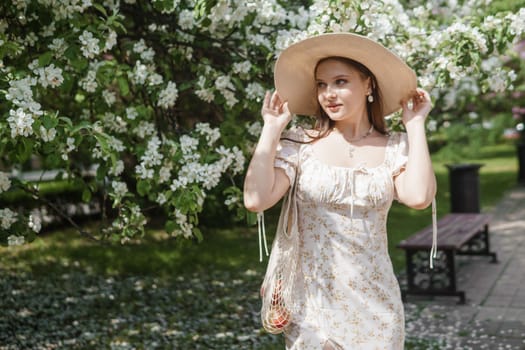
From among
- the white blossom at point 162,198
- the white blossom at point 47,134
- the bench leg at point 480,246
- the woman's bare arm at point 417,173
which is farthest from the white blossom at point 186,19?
the bench leg at point 480,246

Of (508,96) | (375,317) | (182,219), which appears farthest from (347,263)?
(508,96)

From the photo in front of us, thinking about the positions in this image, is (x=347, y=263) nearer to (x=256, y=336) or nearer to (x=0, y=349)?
(x=256, y=336)

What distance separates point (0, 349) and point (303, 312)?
13.4 feet

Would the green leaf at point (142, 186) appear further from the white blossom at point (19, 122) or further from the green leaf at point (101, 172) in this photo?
the white blossom at point (19, 122)

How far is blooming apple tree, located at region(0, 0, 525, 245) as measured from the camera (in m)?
4.05

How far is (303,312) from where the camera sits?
2994 millimetres

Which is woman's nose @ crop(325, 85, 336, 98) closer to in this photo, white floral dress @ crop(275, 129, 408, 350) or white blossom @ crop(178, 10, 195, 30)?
white floral dress @ crop(275, 129, 408, 350)

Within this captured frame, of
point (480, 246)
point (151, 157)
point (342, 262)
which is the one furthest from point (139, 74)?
point (480, 246)

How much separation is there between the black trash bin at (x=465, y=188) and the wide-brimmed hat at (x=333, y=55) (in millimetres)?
8402

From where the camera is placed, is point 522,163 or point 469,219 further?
point 522,163

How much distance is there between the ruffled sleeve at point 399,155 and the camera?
3023mm

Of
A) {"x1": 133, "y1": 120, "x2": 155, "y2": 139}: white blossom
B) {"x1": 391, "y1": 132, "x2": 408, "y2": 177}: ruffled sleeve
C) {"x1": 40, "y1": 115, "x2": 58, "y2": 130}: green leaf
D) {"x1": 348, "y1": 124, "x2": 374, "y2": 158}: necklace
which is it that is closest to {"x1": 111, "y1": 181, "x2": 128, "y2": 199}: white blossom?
{"x1": 133, "y1": 120, "x2": 155, "y2": 139}: white blossom

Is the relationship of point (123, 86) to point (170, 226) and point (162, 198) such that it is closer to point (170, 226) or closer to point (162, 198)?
point (162, 198)

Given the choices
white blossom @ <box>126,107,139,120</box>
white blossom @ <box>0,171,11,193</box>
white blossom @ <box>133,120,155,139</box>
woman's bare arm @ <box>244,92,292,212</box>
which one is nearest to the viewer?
woman's bare arm @ <box>244,92,292,212</box>
